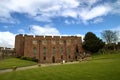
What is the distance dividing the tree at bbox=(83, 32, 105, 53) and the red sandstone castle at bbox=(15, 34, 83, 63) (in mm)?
3262

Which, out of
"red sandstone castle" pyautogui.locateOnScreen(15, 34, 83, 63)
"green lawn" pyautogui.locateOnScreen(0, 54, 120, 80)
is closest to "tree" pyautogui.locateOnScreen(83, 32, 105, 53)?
"red sandstone castle" pyautogui.locateOnScreen(15, 34, 83, 63)

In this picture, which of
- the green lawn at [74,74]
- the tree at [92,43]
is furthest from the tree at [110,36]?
the green lawn at [74,74]

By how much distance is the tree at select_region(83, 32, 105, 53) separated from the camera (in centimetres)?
7119

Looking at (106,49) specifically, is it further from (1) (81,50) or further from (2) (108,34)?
(2) (108,34)

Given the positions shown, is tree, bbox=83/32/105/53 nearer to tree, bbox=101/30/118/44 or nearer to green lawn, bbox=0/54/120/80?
tree, bbox=101/30/118/44

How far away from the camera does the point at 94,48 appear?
7144 cm

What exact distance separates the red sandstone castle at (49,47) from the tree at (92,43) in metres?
3.26

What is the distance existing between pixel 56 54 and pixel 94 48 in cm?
1468

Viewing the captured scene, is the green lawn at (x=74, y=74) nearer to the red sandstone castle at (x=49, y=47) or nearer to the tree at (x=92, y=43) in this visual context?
the red sandstone castle at (x=49, y=47)

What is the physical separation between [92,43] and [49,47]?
16415mm

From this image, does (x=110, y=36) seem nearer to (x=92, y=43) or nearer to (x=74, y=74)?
(x=92, y=43)

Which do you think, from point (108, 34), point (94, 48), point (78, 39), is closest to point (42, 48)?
point (78, 39)

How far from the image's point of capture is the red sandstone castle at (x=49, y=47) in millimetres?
70562

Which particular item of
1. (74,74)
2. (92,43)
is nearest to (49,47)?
(92,43)
